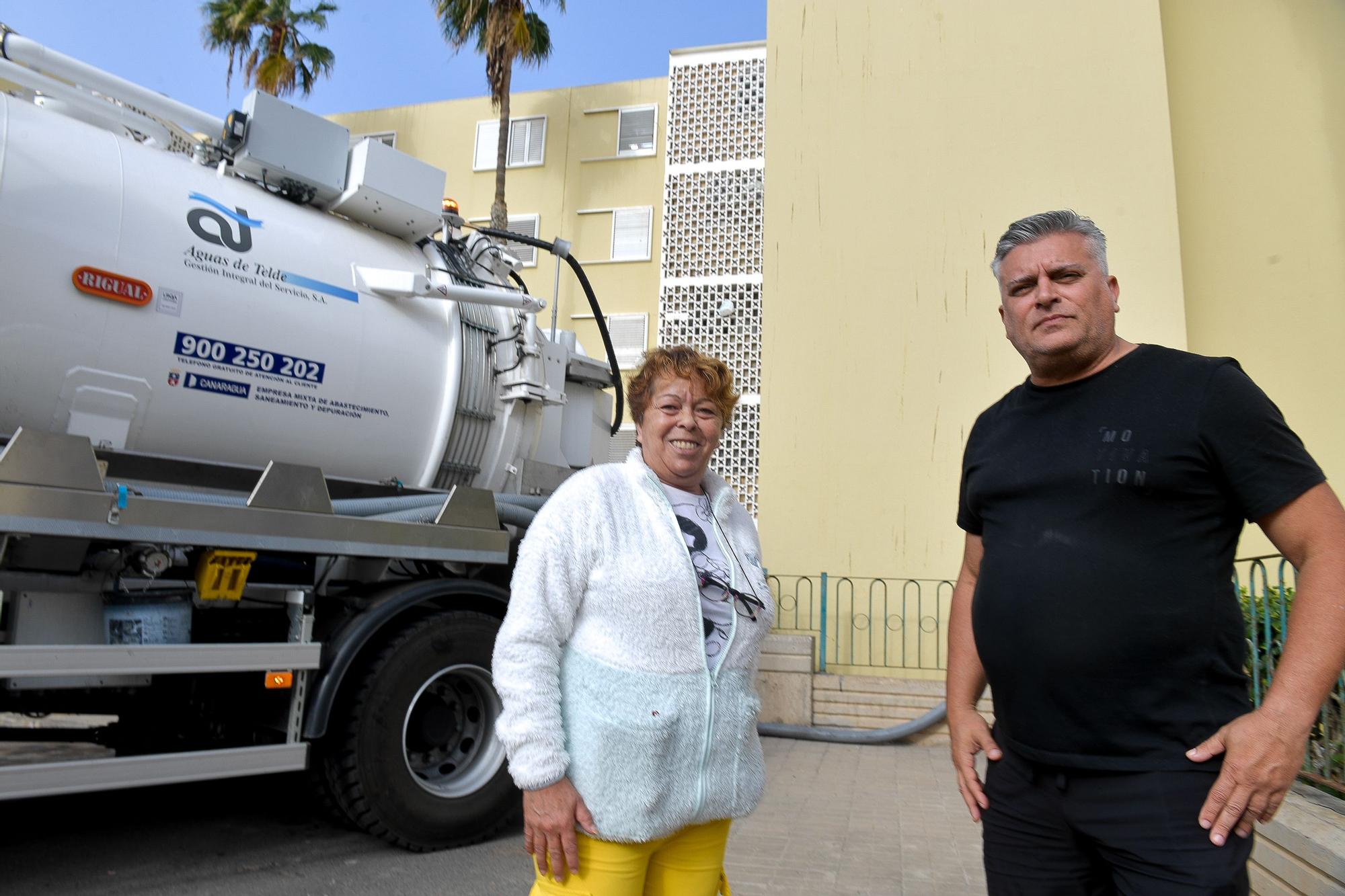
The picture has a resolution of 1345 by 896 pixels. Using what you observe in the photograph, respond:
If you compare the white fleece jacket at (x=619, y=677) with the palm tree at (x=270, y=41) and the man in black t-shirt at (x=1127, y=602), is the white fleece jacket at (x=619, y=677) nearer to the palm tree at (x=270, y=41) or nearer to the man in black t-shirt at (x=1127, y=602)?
the man in black t-shirt at (x=1127, y=602)

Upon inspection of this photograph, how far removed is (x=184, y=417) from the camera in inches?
149

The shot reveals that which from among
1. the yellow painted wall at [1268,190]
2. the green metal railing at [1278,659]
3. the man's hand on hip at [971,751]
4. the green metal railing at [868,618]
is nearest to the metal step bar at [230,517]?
the man's hand on hip at [971,751]

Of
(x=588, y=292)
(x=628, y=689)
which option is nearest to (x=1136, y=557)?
(x=628, y=689)

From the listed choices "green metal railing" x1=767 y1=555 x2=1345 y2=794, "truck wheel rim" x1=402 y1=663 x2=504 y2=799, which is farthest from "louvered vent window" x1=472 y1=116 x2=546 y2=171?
"truck wheel rim" x1=402 y1=663 x2=504 y2=799

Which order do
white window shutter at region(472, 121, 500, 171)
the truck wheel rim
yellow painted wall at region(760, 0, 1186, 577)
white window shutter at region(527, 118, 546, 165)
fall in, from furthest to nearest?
1. white window shutter at region(527, 118, 546, 165)
2. white window shutter at region(472, 121, 500, 171)
3. yellow painted wall at region(760, 0, 1186, 577)
4. the truck wheel rim

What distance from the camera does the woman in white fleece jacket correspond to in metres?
1.88

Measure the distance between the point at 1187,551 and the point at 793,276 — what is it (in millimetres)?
8570

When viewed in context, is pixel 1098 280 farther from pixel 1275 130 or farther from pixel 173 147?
pixel 1275 130

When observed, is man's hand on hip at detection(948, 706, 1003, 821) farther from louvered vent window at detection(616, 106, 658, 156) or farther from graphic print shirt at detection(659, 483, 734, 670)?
louvered vent window at detection(616, 106, 658, 156)

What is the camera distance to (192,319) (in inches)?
148

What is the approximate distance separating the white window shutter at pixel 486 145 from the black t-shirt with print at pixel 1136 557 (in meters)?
17.9

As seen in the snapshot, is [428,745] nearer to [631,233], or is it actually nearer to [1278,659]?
[1278,659]

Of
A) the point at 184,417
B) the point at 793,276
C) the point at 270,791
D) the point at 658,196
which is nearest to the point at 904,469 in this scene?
the point at 793,276

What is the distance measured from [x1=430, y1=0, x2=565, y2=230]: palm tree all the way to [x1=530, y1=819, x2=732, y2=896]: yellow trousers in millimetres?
14988
